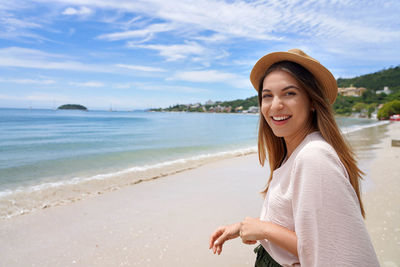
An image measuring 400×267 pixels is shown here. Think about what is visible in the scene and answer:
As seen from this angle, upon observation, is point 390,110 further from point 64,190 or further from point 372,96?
point 64,190

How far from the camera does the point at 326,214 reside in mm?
945

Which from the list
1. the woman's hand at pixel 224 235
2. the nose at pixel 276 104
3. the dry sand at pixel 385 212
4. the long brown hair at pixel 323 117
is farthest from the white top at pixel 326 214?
the dry sand at pixel 385 212

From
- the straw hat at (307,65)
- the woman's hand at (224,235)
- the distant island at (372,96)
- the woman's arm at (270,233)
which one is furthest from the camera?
the distant island at (372,96)

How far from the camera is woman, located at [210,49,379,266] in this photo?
945mm

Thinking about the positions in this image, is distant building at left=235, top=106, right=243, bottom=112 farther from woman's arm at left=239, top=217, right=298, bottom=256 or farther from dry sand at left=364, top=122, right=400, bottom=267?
woman's arm at left=239, top=217, right=298, bottom=256

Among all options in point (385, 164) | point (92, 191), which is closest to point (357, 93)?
point (385, 164)

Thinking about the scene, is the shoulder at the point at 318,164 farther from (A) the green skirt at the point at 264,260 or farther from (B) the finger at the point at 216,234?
(B) the finger at the point at 216,234

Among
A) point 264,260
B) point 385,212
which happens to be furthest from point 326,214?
point 385,212

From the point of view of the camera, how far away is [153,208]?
5.45 metres

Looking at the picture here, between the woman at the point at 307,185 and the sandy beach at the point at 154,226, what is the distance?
7.91 ft

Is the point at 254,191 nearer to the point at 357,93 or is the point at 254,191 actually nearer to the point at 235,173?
the point at 235,173

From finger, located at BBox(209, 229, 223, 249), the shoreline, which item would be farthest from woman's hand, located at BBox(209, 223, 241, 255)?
the shoreline

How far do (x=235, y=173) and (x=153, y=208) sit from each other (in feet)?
12.9

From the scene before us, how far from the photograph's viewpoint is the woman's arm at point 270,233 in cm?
114
